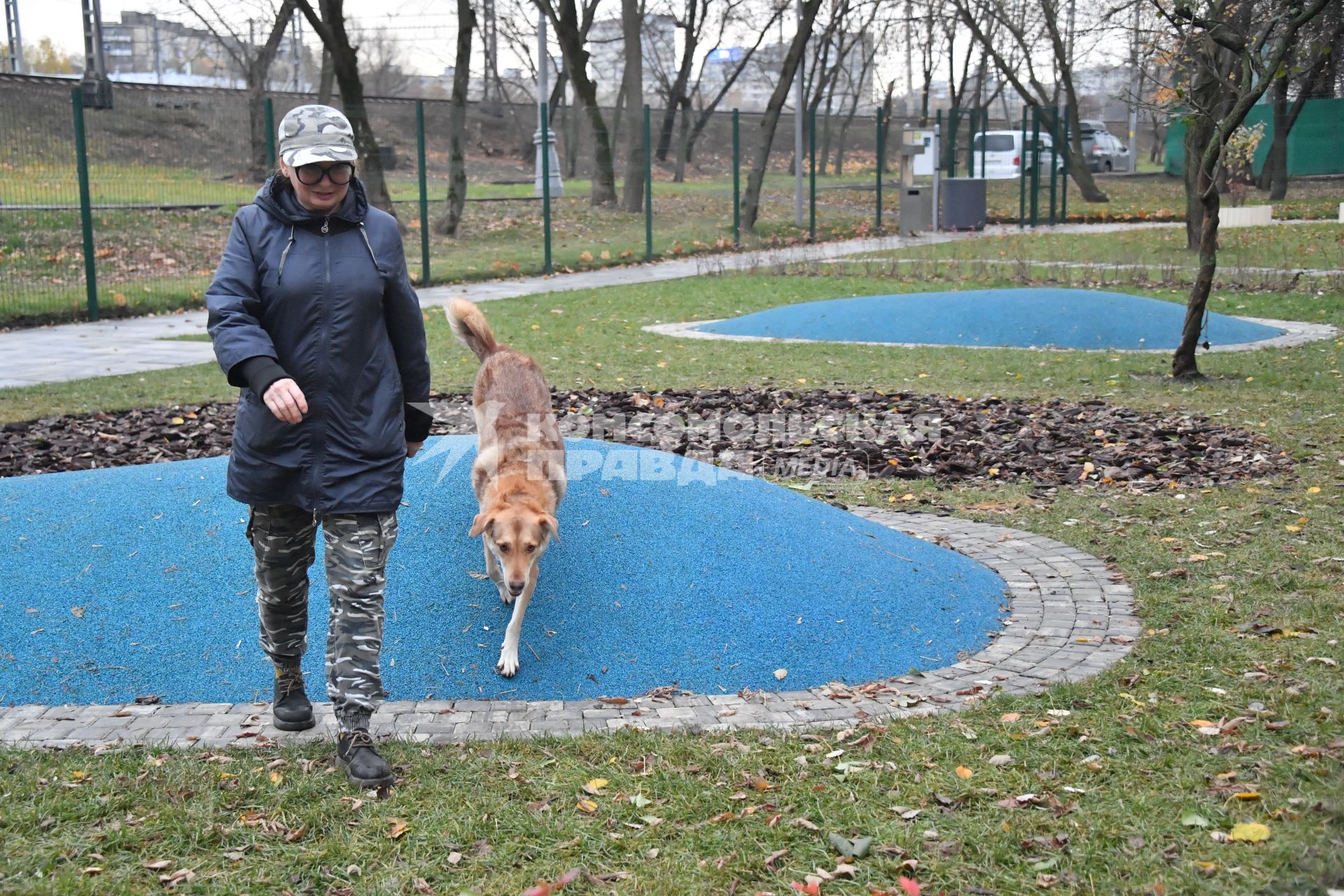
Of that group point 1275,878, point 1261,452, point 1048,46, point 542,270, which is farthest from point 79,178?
point 1048,46

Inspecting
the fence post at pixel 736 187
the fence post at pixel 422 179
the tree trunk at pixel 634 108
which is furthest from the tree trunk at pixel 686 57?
the fence post at pixel 422 179

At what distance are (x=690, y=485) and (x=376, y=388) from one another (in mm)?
2681

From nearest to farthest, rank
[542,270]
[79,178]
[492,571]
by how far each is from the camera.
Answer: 1. [492,571]
2. [79,178]
3. [542,270]

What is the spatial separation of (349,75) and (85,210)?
8190mm

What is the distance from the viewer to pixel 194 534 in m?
5.92

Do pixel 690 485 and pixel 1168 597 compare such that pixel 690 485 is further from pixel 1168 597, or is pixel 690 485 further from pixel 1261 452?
pixel 1261 452

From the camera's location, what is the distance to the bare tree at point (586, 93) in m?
29.5

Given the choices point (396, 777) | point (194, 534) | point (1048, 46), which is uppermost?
point (1048, 46)

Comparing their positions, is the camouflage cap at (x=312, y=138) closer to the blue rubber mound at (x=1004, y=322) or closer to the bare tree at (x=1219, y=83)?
the bare tree at (x=1219, y=83)

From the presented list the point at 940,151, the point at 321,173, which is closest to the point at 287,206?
the point at 321,173

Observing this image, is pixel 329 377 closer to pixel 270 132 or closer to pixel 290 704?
pixel 290 704

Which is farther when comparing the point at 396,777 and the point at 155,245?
the point at 155,245

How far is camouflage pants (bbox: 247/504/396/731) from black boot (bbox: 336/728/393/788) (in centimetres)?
4

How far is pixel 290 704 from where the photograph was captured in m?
4.54
